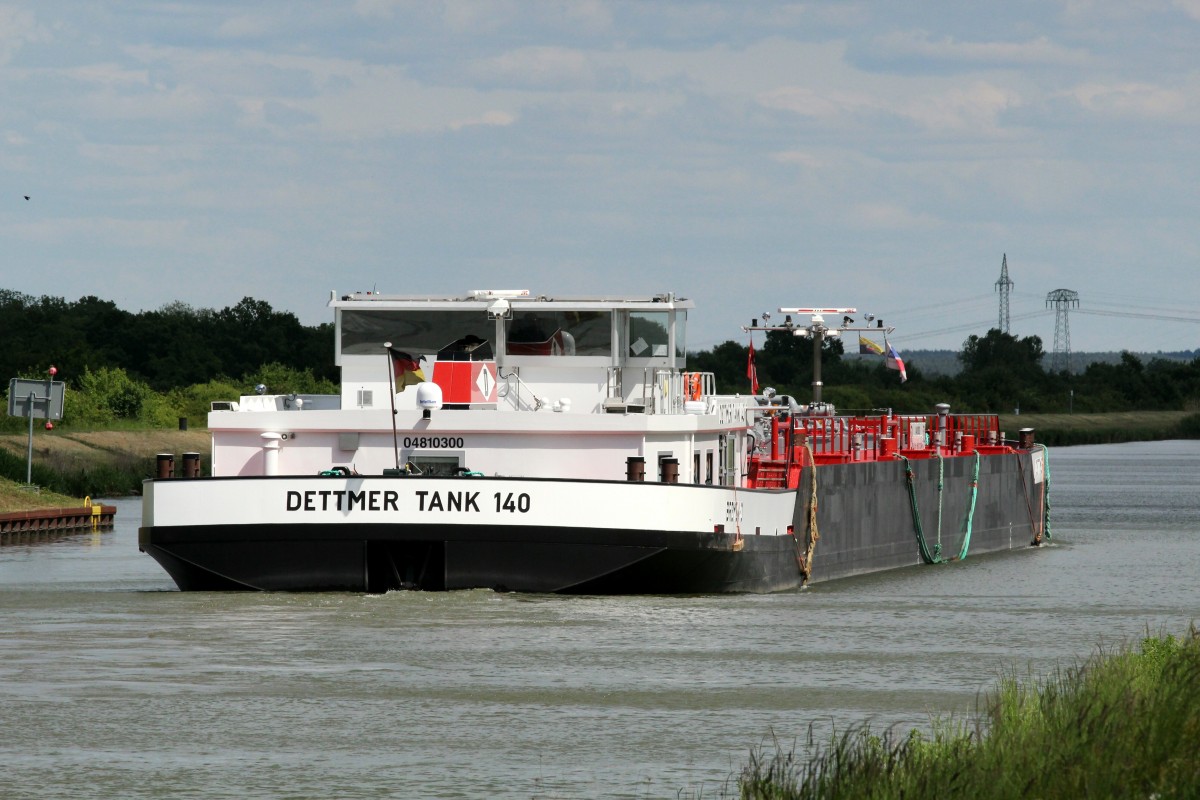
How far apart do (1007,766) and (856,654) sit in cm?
1097

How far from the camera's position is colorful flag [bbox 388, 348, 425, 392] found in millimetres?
26859

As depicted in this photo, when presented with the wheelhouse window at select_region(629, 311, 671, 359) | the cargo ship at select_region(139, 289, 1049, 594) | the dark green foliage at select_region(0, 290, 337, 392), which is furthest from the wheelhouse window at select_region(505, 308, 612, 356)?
the dark green foliage at select_region(0, 290, 337, 392)

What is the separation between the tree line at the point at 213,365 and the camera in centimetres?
8444

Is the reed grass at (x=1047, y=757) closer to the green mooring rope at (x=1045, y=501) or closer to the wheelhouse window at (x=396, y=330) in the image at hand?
the wheelhouse window at (x=396, y=330)

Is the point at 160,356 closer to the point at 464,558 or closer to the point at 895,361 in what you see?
the point at 895,361

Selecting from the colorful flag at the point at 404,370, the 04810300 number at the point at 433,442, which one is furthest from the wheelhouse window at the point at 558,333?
the 04810300 number at the point at 433,442

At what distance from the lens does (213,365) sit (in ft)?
342

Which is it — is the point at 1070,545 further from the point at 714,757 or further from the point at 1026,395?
the point at 1026,395

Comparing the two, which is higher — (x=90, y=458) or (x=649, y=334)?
(x=649, y=334)

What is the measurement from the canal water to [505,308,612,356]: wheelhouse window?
4199mm

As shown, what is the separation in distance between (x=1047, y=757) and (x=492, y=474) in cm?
1490

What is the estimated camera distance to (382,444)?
26969 mm

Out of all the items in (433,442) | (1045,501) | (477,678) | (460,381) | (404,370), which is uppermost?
(404,370)

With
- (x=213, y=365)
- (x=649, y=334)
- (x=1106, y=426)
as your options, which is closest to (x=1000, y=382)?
(x=1106, y=426)
